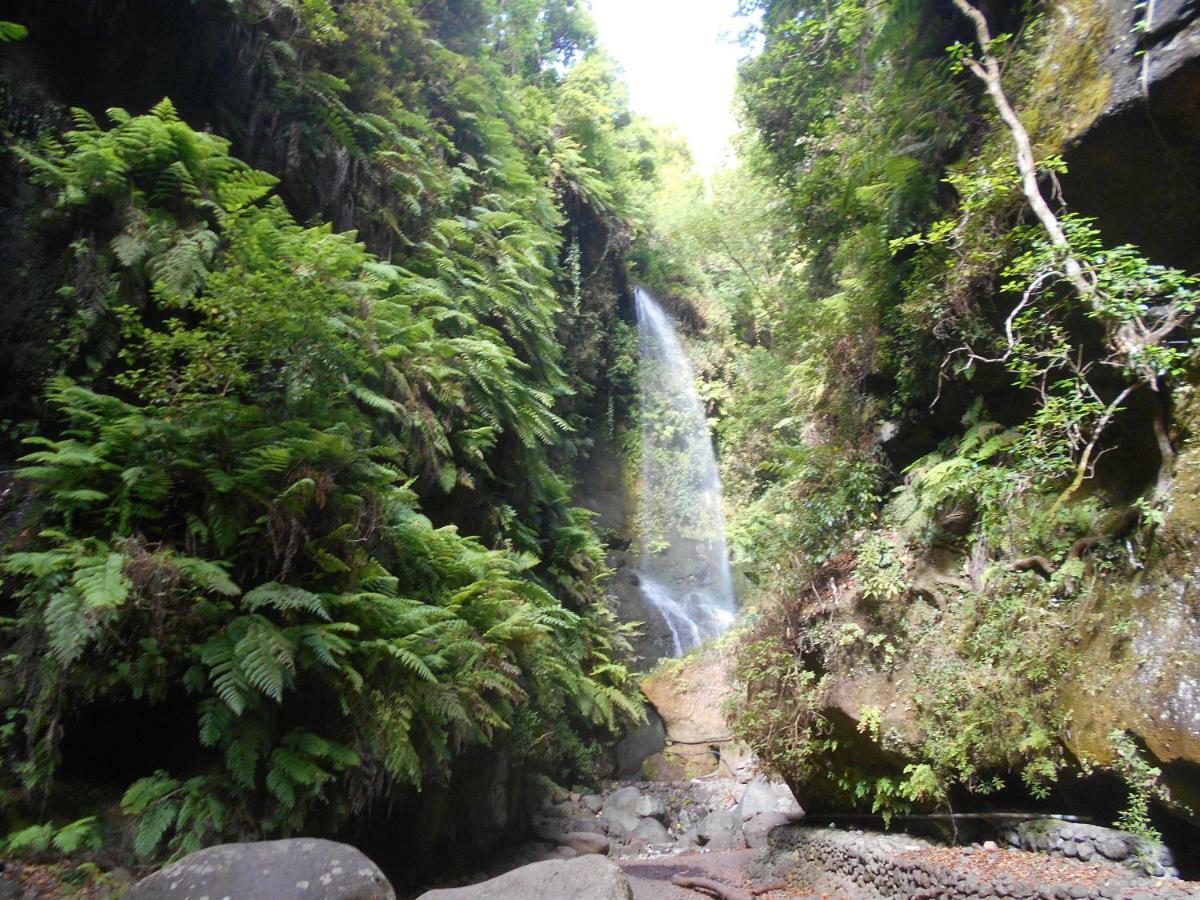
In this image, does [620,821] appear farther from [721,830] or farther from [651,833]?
[721,830]

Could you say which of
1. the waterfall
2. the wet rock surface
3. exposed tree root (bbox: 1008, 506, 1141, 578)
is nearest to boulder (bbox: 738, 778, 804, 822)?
the wet rock surface

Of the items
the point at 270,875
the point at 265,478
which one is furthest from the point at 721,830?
the point at 265,478

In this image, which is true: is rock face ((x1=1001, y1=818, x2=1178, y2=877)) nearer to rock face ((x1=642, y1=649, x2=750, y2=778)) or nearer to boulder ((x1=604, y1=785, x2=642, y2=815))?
boulder ((x1=604, y1=785, x2=642, y2=815))


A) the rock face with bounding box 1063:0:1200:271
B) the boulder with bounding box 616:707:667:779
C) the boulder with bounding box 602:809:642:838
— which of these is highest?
the rock face with bounding box 1063:0:1200:271

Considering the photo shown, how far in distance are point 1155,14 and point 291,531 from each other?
22.9ft

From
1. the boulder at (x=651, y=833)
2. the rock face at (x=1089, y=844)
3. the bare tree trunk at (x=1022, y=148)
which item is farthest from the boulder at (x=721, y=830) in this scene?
the bare tree trunk at (x=1022, y=148)

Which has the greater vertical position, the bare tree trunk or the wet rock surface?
the bare tree trunk

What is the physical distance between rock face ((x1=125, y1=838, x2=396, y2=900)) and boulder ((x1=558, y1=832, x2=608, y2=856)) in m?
5.17

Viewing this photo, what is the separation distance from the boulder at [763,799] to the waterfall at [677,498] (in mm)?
5654

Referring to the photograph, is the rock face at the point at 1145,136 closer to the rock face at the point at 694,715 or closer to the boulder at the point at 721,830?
the boulder at the point at 721,830

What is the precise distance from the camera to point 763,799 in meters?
8.96

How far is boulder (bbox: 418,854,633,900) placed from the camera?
3.61 meters

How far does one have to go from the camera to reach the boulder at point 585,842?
311 inches

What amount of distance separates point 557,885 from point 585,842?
4882 mm
